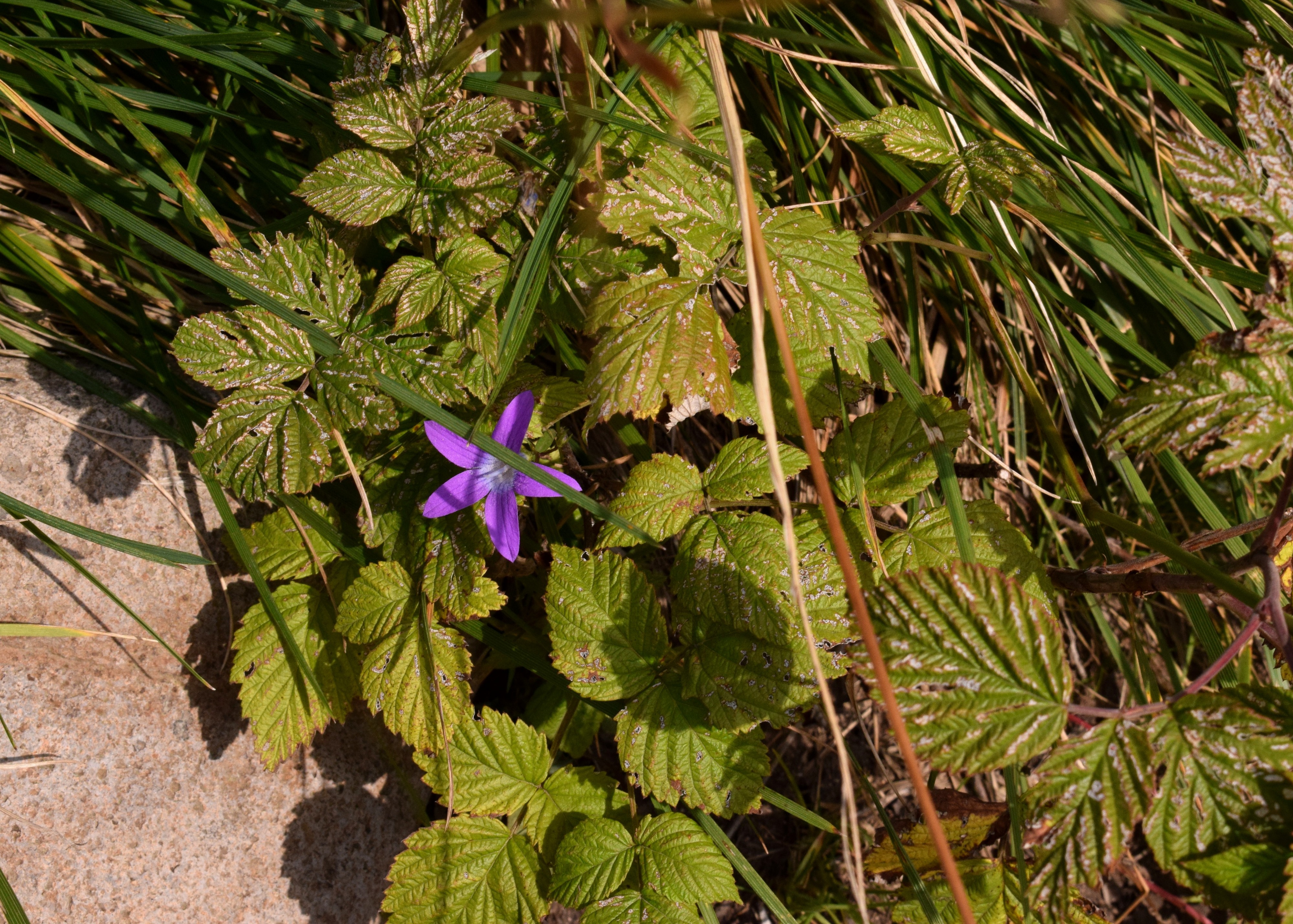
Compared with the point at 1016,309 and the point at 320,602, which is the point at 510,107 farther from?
the point at 1016,309

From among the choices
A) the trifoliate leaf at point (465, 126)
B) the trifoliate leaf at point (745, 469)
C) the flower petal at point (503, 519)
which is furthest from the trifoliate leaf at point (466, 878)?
the trifoliate leaf at point (465, 126)

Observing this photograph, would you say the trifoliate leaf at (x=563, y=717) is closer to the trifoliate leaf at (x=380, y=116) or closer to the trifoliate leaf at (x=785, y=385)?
the trifoliate leaf at (x=785, y=385)

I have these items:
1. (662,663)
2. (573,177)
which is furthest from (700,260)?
(662,663)

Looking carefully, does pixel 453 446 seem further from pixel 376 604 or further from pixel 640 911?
pixel 640 911

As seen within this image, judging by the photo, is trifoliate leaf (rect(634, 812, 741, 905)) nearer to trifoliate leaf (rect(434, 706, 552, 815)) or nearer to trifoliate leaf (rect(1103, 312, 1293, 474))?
trifoliate leaf (rect(434, 706, 552, 815))

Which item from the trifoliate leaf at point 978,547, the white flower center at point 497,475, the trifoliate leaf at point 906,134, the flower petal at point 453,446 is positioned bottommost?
the white flower center at point 497,475

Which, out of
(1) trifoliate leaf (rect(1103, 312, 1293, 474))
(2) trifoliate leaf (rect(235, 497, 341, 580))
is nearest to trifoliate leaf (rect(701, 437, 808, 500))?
(1) trifoliate leaf (rect(1103, 312, 1293, 474))

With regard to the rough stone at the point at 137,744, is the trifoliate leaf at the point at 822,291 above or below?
above
